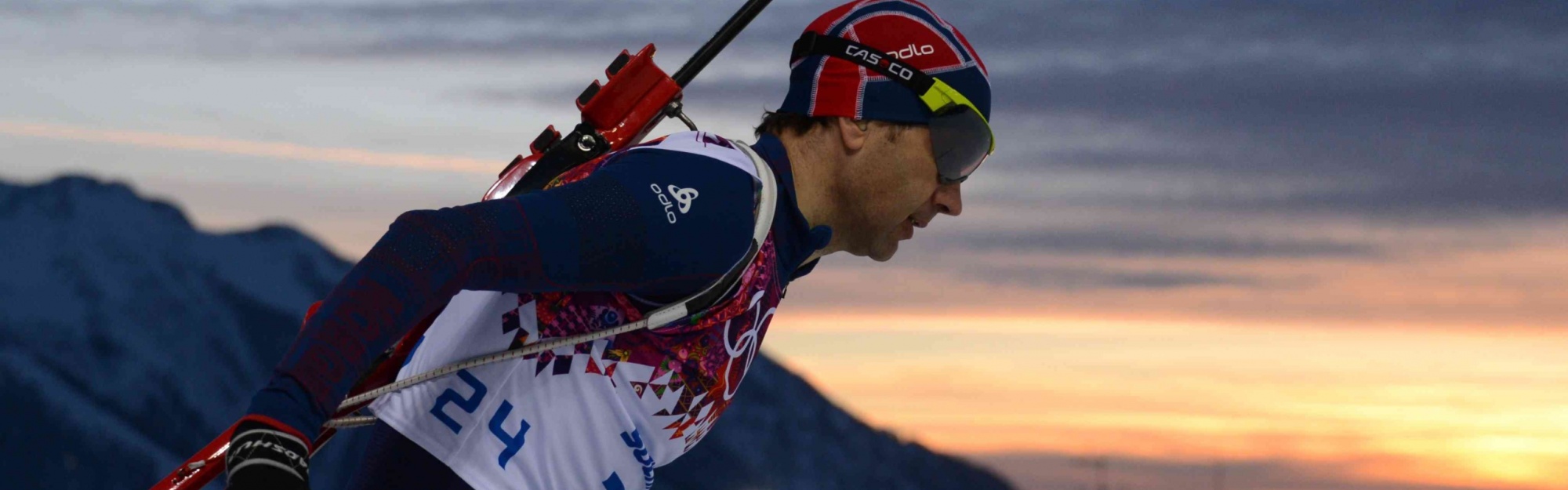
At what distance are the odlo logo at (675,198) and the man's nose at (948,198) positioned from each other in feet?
3.98

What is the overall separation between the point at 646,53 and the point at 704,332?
1375 millimetres

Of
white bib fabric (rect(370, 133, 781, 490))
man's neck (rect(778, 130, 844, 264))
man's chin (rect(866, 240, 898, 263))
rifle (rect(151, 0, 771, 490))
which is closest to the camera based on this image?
white bib fabric (rect(370, 133, 781, 490))

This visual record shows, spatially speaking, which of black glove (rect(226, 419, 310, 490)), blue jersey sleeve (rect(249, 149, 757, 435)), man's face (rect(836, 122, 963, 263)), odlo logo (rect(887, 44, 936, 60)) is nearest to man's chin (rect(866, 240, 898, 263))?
man's face (rect(836, 122, 963, 263))

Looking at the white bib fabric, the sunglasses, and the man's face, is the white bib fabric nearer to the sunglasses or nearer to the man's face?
the man's face

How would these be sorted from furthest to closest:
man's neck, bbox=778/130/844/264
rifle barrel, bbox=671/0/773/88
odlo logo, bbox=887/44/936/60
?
rifle barrel, bbox=671/0/773/88, odlo logo, bbox=887/44/936/60, man's neck, bbox=778/130/844/264

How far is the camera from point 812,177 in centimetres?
432

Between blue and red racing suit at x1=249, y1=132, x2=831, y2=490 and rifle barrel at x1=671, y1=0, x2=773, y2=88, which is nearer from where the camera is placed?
blue and red racing suit at x1=249, y1=132, x2=831, y2=490

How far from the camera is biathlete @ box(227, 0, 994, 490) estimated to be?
311cm

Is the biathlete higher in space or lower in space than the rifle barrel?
lower

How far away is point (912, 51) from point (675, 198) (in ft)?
4.20

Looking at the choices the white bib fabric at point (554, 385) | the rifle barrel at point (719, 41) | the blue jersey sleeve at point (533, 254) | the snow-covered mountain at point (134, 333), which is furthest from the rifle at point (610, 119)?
the snow-covered mountain at point (134, 333)

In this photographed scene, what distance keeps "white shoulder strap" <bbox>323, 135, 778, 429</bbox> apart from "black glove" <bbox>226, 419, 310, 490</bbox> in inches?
29.1

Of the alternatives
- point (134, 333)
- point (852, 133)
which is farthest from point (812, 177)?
Result: point (134, 333)

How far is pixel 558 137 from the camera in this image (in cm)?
502
